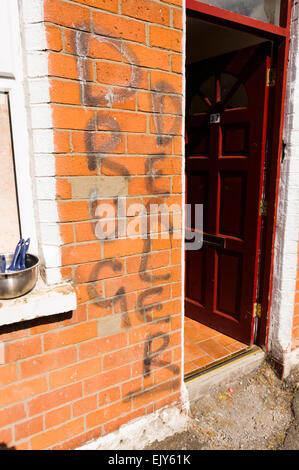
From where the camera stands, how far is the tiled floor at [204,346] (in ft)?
9.43

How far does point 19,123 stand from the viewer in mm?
1632

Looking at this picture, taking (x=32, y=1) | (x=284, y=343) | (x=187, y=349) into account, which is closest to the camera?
(x=32, y=1)

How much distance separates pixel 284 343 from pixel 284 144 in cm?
169

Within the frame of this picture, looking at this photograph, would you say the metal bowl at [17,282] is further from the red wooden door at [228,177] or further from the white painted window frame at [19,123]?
the red wooden door at [228,177]

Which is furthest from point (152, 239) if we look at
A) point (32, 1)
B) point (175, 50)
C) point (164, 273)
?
point (32, 1)

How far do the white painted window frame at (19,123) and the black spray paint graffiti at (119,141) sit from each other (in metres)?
0.28

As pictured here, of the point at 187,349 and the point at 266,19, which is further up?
the point at 266,19

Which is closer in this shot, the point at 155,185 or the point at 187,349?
the point at 155,185

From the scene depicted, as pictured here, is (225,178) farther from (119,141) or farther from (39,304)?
(39,304)

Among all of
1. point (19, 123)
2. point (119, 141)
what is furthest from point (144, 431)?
point (19, 123)

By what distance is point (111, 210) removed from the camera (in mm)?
1795

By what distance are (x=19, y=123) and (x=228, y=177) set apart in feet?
6.78

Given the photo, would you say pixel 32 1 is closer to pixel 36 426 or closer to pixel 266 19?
pixel 266 19

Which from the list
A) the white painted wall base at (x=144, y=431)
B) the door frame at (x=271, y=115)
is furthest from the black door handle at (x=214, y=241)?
the white painted wall base at (x=144, y=431)
